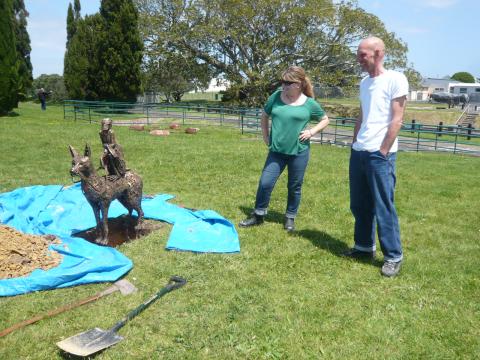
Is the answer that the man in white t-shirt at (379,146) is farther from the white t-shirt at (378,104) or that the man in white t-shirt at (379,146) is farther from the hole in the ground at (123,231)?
the hole in the ground at (123,231)

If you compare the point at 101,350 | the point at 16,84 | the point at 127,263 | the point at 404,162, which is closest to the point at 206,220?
the point at 127,263

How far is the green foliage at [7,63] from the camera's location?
19781mm

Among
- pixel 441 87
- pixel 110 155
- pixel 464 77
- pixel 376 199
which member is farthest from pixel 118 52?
pixel 464 77

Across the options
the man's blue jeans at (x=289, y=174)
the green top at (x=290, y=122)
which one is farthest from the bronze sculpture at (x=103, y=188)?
the green top at (x=290, y=122)

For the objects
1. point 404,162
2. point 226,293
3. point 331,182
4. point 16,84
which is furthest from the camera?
point 16,84

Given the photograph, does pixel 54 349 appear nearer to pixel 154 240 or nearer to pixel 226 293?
pixel 226 293

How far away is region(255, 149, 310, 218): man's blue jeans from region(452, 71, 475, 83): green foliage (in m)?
92.6

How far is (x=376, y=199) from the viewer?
4012 millimetres

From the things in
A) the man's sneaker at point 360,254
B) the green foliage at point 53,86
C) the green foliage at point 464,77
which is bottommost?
the man's sneaker at point 360,254

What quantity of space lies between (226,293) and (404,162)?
9286 mm

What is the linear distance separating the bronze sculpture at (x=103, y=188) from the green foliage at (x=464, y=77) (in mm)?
93805

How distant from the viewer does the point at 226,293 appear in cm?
376

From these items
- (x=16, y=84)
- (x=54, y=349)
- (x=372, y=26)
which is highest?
(x=372, y=26)

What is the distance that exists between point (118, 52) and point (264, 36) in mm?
9901
